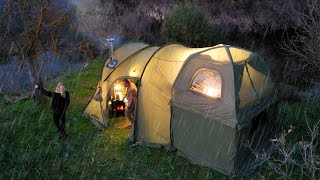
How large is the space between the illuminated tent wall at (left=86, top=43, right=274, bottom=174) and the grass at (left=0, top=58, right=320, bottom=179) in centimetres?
50

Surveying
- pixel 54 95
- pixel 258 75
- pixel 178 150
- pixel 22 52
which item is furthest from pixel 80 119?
pixel 258 75

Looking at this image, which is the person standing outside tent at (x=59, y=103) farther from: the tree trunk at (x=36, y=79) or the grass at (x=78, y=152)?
the tree trunk at (x=36, y=79)

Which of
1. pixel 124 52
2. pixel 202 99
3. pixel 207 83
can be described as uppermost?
pixel 207 83

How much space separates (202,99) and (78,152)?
150 inches

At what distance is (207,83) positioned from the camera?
8477 millimetres

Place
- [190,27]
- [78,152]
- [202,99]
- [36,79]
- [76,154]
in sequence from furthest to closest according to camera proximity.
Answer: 1. [190,27]
2. [36,79]
3. [78,152]
4. [76,154]
5. [202,99]

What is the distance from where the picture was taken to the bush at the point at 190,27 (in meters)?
18.6

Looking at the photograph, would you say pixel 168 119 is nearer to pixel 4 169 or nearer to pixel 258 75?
pixel 258 75

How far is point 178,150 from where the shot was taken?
9234 mm

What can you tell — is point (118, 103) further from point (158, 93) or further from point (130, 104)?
point (158, 93)

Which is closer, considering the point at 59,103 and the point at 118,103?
the point at 59,103

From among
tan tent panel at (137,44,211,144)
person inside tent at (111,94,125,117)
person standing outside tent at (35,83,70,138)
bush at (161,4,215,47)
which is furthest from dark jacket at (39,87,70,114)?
bush at (161,4,215,47)

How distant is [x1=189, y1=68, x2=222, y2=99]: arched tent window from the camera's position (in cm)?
838

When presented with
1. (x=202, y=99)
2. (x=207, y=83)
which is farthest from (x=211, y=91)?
(x=202, y=99)
